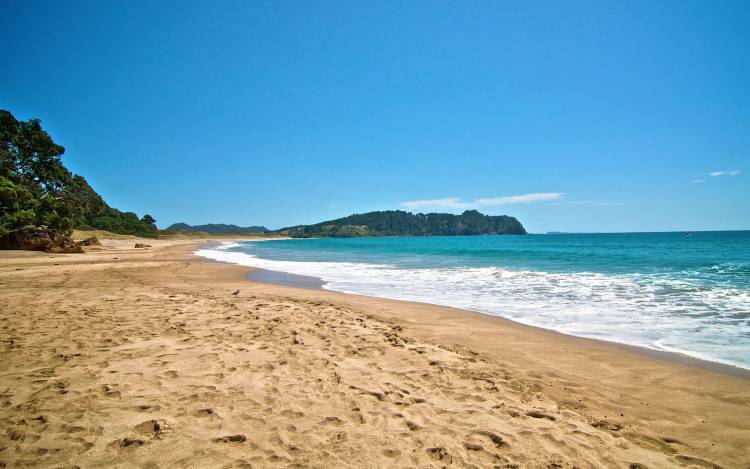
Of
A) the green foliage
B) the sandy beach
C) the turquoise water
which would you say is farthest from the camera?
the green foliage

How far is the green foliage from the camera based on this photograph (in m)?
28.4

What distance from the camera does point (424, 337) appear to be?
681 cm

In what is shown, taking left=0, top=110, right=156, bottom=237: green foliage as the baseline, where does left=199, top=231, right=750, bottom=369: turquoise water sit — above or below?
below

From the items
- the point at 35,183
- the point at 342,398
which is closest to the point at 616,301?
the point at 342,398

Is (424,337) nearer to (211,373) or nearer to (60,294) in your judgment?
(211,373)

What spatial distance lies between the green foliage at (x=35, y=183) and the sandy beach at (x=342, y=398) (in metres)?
30.7

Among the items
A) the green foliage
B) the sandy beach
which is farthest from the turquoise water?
the green foliage

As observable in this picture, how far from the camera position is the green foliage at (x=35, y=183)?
28.4m

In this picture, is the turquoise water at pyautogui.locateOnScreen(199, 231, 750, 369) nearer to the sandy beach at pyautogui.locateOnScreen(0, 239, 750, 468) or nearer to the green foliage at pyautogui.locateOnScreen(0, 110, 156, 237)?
the sandy beach at pyautogui.locateOnScreen(0, 239, 750, 468)

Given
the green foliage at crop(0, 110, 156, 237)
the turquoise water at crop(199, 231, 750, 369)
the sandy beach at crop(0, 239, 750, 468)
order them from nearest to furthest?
the sandy beach at crop(0, 239, 750, 468)
the turquoise water at crop(199, 231, 750, 369)
the green foliage at crop(0, 110, 156, 237)

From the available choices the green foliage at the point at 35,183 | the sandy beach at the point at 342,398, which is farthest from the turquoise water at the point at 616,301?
the green foliage at the point at 35,183

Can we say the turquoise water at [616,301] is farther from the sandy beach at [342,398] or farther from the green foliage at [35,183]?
the green foliage at [35,183]

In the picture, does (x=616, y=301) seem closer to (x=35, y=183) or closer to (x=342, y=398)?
(x=342, y=398)

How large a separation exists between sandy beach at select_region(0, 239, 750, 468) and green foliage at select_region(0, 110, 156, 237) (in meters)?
30.7
